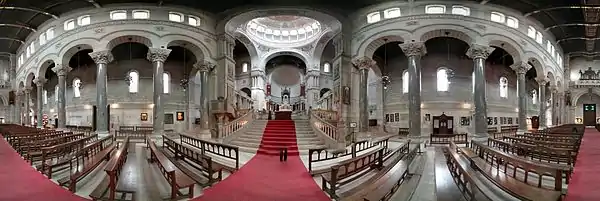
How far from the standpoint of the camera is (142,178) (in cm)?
667

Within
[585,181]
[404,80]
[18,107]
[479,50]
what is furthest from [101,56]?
[585,181]

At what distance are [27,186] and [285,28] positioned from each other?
29.3 m

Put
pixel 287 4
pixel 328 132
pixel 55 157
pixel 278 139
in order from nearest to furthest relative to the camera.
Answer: pixel 55 157
pixel 278 139
pixel 328 132
pixel 287 4

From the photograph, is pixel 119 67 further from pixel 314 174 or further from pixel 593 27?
A: pixel 593 27

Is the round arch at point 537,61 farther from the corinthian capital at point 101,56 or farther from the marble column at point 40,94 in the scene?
the marble column at point 40,94

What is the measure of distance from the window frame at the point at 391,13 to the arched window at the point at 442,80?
7.50m

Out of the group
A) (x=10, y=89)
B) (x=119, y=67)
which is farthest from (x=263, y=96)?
(x=10, y=89)

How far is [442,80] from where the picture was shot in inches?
915

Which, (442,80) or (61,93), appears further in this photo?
(442,80)

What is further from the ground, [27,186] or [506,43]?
[506,43]

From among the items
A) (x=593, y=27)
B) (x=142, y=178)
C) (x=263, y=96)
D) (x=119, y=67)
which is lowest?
(x=142, y=178)

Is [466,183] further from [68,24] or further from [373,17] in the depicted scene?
[68,24]

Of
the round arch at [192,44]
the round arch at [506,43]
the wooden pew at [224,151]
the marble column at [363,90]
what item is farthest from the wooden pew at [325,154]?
the round arch at [192,44]

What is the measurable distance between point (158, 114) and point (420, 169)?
15873 mm
